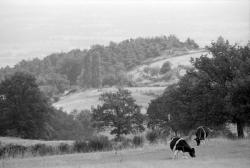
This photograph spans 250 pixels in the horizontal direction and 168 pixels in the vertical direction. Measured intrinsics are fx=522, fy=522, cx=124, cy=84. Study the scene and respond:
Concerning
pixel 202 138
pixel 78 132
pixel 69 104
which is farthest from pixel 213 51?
pixel 69 104

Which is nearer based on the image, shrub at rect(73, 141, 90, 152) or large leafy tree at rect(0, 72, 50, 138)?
shrub at rect(73, 141, 90, 152)

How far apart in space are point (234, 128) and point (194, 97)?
22137 millimetres

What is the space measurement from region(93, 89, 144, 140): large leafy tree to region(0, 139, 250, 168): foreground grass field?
3965 cm

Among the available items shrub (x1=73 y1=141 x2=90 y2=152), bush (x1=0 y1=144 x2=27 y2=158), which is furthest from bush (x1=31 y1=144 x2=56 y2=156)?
shrub (x1=73 y1=141 x2=90 y2=152)

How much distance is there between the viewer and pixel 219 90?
43781mm

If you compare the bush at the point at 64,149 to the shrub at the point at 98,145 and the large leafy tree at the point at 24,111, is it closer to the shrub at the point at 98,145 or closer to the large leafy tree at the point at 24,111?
the shrub at the point at 98,145

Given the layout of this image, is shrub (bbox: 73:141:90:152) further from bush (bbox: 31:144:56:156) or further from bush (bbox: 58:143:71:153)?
bush (bbox: 31:144:56:156)

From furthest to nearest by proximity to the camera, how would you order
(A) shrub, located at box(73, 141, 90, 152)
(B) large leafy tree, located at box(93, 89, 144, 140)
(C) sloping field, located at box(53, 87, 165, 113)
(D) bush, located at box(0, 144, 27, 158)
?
(C) sloping field, located at box(53, 87, 165, 113) → (B) large leafy tree, located at box(93, 89, 144, 140) → (A) shrub, located at box(73, 141, 90, 152) → (D) bush, located at box(0, 144, 27, 158)

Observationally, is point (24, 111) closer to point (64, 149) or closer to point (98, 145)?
point (98, 145)

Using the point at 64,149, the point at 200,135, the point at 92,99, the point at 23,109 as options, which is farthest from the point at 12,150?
the point at 92,99

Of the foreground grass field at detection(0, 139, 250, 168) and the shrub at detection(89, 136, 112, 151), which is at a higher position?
the shrub at detection(89, 136, 112, 151)

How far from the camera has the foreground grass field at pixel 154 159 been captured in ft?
78.8

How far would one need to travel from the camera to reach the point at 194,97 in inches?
1804

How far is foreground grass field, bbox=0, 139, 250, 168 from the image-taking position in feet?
78.8
